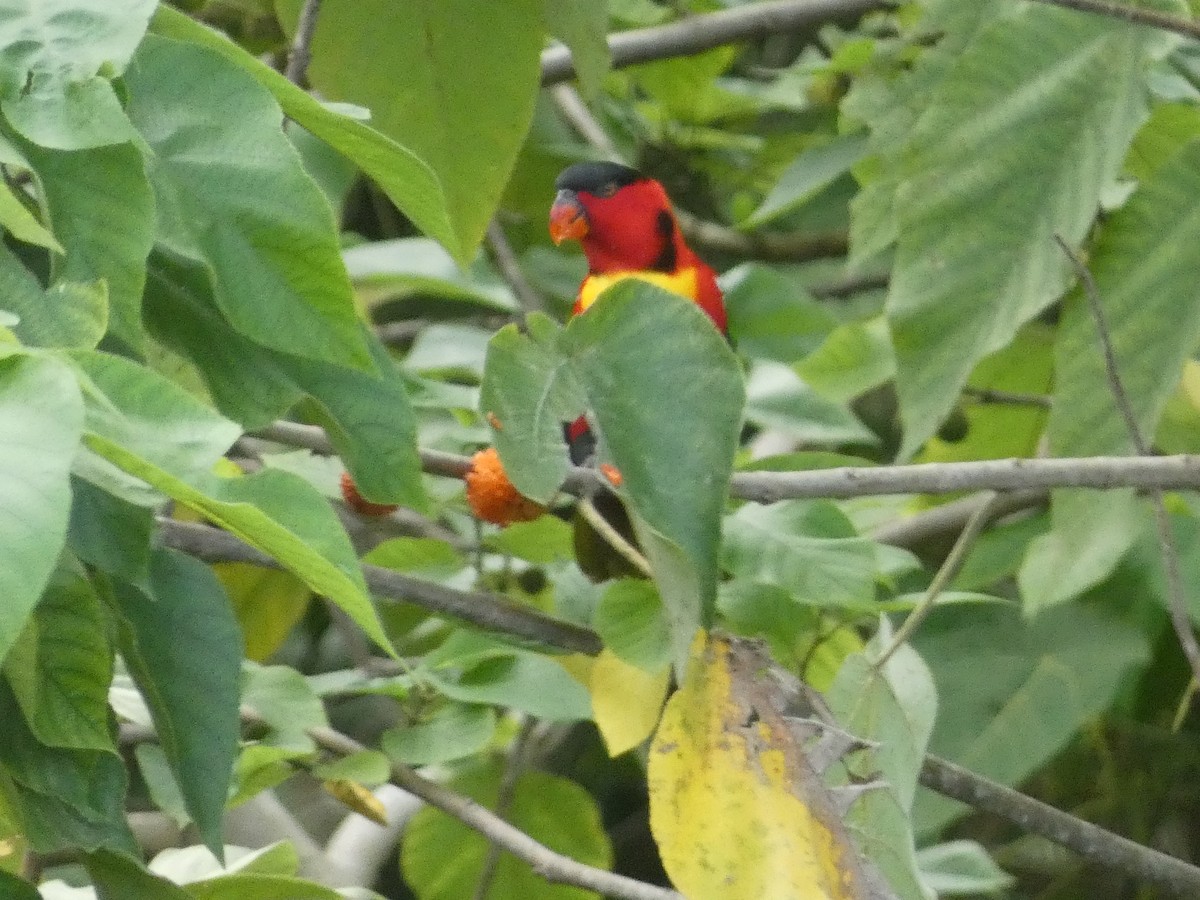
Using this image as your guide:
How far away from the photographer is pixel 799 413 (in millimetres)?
1169

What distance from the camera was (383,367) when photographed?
23.2 inches

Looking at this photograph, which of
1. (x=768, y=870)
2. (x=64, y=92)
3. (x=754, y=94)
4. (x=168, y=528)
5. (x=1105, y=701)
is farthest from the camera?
(x=754, y=94)

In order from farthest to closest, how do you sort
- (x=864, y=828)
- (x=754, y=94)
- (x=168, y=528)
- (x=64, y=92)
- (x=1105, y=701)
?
1. (x=754, y=94)
2. (x=1105, y=701)
3. (x=168, y=528)
4. (x=864, y=828)
5. (x=64, y=92)

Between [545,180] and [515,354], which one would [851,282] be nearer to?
[545,180]

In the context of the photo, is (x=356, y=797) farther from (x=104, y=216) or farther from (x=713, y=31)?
(x=713, y=31)

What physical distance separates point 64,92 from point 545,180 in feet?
4.92

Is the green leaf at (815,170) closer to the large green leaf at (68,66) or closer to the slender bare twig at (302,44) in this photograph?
the slender bare twig at (302,44)

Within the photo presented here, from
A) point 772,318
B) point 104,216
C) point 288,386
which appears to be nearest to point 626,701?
point 288,386

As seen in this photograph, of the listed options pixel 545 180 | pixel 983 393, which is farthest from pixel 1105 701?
pixel 545 180

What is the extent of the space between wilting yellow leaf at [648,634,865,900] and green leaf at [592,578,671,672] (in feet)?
0.66

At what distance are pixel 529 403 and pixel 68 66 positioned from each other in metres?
0.20

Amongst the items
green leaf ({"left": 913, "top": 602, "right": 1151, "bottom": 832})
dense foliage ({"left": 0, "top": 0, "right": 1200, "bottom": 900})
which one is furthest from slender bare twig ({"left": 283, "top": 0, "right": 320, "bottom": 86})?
green leaf ({"left": 913, "top": 602, "right": 1151, "bottom": 832})

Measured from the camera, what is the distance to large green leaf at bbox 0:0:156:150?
Answer: 0.40 meters

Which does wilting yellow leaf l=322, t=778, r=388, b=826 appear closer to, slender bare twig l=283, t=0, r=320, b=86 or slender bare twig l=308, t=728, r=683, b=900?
slender bare twig l=308, t=728, r=683, b=900
